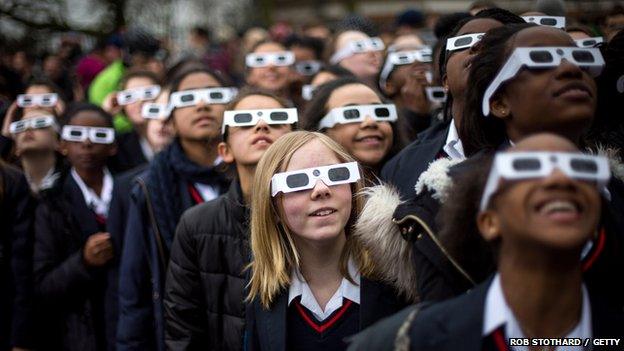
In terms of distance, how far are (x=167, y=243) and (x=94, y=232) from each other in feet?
3.70

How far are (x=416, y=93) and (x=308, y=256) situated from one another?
3.01 meters

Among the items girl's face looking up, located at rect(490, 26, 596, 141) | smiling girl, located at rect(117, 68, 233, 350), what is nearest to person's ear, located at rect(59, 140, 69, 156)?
smiling girl, located at rect(117, 68, 233, 350)

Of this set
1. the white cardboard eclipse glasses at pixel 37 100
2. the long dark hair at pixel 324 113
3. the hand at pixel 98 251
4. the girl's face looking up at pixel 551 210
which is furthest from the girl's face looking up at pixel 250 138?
the white cardboard eclipse glasses at pixel 37 100

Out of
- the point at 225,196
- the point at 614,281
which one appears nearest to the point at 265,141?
the point at 225,196

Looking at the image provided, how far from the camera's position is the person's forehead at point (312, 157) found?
3574 mm

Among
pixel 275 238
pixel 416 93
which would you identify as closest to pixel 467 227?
pixel 275 238

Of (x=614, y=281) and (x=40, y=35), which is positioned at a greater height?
(x=614, y=281)

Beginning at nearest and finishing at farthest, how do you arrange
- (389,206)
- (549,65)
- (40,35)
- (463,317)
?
(463,317) < (549,65) < (389,206) < (40,35)

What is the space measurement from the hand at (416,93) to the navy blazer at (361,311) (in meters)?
3.00

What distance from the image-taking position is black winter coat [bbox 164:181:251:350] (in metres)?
4.15

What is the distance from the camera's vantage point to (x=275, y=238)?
3605mm

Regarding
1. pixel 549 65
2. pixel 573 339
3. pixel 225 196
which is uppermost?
pixel 549 65

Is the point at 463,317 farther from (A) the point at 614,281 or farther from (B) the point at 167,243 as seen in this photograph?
(B) the point at 167,243

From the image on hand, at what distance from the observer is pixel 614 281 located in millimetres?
2553
